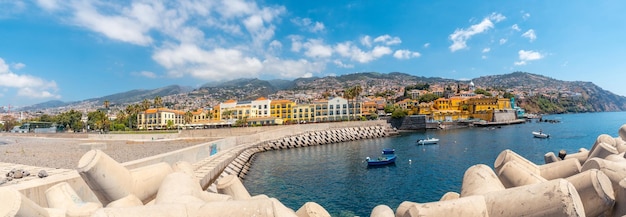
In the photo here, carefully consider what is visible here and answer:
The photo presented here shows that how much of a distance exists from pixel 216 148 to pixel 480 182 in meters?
27.0

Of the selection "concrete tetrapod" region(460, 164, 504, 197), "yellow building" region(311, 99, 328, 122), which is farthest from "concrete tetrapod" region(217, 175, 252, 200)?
"yellow building" region(311, 99, 328, 122)

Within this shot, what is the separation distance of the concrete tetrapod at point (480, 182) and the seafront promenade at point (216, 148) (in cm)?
656

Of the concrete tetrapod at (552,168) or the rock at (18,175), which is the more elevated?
the concrete tetrapod at (552,168)

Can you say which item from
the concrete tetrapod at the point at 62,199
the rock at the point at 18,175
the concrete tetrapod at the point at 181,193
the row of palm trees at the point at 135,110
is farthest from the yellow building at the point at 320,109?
the concrete tetrapod at the point at 181,193

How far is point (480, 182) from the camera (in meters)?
5.69

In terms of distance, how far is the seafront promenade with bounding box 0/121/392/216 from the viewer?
768cm

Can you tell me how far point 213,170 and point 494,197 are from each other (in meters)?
17.2

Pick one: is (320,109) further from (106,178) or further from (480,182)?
(480,182)

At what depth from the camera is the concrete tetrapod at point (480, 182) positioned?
5.48 metres

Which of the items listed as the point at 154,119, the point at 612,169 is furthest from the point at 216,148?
the point at 154,119

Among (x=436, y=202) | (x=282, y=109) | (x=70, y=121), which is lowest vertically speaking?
(x=436, y=202)

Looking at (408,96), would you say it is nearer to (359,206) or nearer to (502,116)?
(502,116)

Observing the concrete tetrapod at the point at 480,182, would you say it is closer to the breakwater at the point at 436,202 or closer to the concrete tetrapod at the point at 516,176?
the breakwater at the point at 436,202

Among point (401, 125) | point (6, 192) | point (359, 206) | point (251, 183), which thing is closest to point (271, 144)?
point (251, 183)
